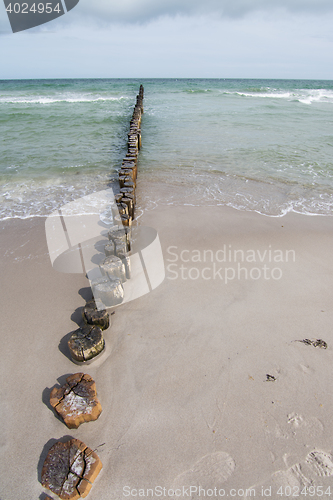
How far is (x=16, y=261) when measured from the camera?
159 inches

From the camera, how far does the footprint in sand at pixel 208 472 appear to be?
1923 mm

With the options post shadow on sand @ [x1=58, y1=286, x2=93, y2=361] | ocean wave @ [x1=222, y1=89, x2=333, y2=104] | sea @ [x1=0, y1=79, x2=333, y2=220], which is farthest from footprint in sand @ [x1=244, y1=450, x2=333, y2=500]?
ocean wave @ [x1=222, y1=89, x2=333, y2=104]

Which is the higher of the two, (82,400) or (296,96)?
(296,96)

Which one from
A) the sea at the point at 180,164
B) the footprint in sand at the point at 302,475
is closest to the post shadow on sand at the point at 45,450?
the footprint in sand at the point at 302,475

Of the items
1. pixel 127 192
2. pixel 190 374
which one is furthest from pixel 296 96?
pixel 190 374

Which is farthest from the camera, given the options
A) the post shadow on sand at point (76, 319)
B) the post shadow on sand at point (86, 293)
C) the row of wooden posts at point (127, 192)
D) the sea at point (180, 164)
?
the sea at point (180, 164)

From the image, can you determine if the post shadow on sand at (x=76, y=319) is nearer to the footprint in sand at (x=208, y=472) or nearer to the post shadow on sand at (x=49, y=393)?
the post shadow on sand at (x=49, y=393)

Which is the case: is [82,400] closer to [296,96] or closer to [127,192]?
[127,192]

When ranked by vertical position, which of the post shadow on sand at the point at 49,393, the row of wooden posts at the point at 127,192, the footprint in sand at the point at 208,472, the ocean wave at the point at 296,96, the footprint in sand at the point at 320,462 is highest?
the ocean wave at the point at 296,96

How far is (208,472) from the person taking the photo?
1.97 meters

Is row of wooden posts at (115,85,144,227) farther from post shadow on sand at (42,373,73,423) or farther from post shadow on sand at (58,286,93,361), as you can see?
post shadow on sand at (42,373,73,423)

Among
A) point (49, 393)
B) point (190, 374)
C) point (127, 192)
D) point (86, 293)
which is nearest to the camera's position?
point (49, 393)

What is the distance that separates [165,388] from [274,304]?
5.69ft

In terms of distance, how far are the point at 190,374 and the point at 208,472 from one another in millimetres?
764
